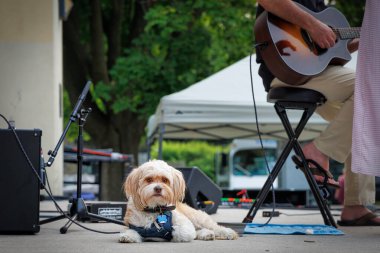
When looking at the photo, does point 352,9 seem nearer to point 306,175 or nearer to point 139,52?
point 139,52

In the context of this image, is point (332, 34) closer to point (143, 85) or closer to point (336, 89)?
point (336, 89)

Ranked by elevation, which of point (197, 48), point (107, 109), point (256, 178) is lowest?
point (256, 178)

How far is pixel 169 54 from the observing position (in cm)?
1750

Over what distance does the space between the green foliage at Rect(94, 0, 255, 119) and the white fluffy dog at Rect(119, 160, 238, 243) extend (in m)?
12.1

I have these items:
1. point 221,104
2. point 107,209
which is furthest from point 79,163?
point 221,104

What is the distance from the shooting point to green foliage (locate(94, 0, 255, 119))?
1705cm

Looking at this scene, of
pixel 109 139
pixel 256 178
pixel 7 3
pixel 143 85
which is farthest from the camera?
pixel 256 178

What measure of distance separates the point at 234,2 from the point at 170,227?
13.8 meters

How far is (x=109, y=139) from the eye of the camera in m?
18.5

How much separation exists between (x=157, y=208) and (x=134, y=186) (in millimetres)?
185

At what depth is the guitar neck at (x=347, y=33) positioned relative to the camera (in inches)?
233

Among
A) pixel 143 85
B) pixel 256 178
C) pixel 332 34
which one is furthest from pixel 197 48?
pixel 332 34

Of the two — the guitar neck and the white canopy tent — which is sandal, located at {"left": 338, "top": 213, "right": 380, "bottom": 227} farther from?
the white canopy tent

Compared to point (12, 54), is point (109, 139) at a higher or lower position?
lower
